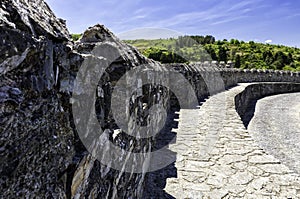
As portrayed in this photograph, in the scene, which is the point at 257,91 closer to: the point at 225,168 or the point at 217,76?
the point at 217,76

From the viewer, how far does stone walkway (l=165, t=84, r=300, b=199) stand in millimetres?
2871

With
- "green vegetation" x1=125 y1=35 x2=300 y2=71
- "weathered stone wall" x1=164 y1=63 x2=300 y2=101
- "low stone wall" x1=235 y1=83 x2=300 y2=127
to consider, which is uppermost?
"green vegetation" x1=125 y1=35 x2=300 y2=71

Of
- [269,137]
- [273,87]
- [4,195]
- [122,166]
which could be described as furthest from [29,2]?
[273,87]

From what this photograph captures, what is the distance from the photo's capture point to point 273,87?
16.0 meters

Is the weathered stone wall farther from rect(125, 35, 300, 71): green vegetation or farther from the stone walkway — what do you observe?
rect(125, 35, 300, 71): green vegetation

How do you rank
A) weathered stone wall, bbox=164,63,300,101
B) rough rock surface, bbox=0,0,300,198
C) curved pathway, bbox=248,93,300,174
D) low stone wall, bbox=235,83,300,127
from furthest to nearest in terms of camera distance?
low stone wall, bbox=235,83,300,127, weathered stone wall, bbox=164,63,300,101, curved pathway, bbox=248,93,300,174, rough rock surface, bbox=0,0,300,198

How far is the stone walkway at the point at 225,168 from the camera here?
2871mm

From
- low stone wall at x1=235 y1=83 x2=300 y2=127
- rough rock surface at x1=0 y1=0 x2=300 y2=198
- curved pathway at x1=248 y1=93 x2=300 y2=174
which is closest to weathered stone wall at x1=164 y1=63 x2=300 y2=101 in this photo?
low stone wall at x1=235 y1=83 x2=300 y2=127

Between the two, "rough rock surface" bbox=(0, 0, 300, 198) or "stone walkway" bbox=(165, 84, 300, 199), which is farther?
"stone walkway" bbox=(165, 84, 300, 199)

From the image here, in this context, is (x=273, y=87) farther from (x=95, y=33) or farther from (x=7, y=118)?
(x=7, y=118)

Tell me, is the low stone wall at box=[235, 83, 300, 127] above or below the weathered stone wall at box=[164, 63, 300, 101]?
below

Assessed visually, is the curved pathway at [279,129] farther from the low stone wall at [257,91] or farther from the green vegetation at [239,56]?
the green vegetation at [239,56]

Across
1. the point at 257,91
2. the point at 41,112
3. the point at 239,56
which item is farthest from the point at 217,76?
the point at 239,56

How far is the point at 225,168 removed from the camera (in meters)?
3.44
